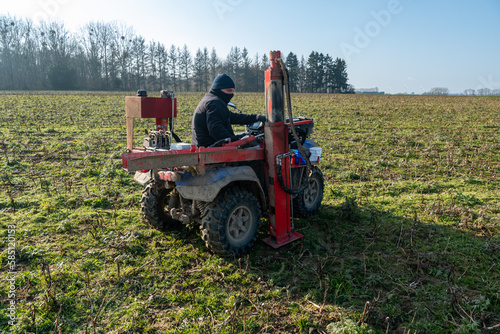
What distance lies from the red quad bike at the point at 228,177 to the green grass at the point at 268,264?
0.36m

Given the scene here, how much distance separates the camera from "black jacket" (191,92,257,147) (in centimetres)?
451

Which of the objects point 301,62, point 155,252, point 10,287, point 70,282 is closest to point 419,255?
point 155,252

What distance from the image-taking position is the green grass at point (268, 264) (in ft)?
10.8

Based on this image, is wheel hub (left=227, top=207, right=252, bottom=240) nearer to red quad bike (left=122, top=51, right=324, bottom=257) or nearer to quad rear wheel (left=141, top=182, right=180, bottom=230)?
red quad bike (left=122, top=51, right=324, bottom=257)

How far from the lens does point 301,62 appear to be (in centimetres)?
8144

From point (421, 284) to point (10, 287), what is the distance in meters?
4.75

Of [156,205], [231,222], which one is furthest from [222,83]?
[156,205]

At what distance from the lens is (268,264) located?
436 centimetres

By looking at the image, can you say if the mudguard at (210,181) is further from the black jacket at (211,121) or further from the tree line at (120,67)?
the tree line at (120,67)

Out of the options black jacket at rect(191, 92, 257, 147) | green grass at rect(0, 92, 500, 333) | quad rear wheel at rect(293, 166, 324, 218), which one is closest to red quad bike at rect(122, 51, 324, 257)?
black jacket at rect(191, 92, 257, 147)

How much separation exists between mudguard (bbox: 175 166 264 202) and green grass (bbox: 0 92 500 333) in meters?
0.92

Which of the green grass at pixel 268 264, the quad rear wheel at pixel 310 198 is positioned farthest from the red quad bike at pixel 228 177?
the quad rear wheel at pixel 310 198

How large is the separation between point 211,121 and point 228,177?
84 cm

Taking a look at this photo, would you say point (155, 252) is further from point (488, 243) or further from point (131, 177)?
point (488, 243)
